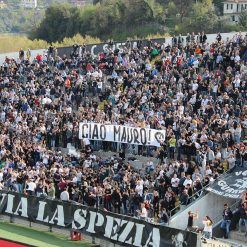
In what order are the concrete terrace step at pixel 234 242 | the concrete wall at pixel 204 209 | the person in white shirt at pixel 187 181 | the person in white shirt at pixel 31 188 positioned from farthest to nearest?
the person in white shirt at pixel 31 188
the person in white shirt at pixel 187 181
the concrete wall at pixel 204 209
the concrete terrace step at pixel 234 242

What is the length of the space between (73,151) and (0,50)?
46.4 metres

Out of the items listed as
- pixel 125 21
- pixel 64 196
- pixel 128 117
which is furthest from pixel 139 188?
pixel 125 21

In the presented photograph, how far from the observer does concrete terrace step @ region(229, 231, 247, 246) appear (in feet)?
75.5

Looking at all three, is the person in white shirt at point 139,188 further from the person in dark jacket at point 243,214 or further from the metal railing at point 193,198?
the person in dark jacket at point 243,214

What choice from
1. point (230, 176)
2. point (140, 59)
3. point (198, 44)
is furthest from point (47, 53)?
point (230, 176)

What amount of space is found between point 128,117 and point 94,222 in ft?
30.2

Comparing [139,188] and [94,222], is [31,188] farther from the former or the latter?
[94,222]

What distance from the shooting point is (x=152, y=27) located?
88812 mm

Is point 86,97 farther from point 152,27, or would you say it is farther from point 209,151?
point 152,27

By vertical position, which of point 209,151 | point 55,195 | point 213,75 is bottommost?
point 55,195

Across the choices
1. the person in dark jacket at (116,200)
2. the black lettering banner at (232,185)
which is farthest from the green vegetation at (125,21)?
the black lettering banner at (232,185)

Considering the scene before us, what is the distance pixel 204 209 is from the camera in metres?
25.3

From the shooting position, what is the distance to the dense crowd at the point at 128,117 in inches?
1021

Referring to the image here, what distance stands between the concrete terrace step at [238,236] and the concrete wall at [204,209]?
1.58 meters
